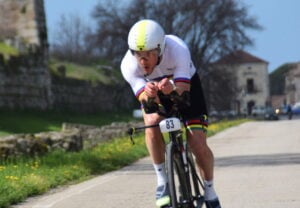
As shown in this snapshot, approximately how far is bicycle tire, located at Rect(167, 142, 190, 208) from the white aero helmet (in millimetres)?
790

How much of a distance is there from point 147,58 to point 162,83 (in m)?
0.24

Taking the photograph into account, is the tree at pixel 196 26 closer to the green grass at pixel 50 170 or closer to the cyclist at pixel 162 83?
the green grass at pixel 50 170

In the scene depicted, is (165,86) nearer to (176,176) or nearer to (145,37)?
(145,37)

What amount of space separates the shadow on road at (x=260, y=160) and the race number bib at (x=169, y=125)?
9.47 m

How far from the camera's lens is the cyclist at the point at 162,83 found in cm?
654

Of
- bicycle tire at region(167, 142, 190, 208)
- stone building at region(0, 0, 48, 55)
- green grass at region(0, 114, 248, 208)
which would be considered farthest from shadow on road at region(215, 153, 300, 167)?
stone building at region(0, 0, 48, 55)

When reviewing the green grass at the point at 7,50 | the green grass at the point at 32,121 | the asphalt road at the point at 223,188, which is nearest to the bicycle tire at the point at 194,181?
the asphalt road at the point at 223,188

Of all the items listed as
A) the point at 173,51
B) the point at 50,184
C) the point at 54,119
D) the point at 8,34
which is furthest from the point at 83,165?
the point at 8,34

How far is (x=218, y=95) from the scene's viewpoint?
68.7m

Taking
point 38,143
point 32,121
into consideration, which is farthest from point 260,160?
point 32,121

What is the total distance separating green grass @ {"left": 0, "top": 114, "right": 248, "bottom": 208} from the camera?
1141 centimetres

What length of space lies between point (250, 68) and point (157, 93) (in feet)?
473

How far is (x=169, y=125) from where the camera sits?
21.6 ft

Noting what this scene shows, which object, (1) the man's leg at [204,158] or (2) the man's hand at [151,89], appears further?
Result: (1) the man's leg at [204,158]
